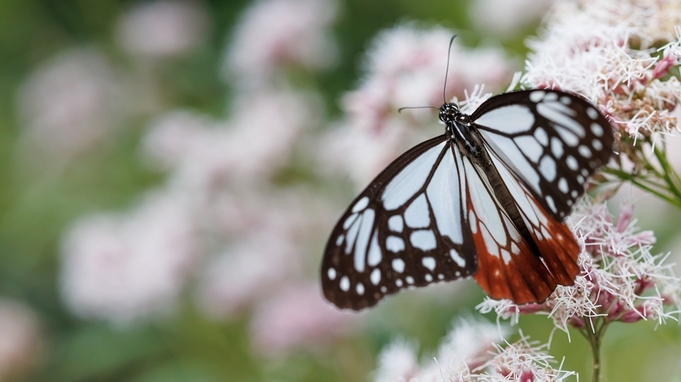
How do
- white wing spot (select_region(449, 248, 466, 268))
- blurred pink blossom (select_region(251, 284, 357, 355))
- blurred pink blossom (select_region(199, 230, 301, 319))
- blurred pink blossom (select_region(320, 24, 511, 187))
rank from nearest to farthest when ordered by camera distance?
white wing spot (select_region(449, 248, 466, 268)), blurred pink blossom (select_region(320, 24, 511, 187)), blurred pink blossom (select_region(251, 284, 357, 355)), blurred pink blossom (select_region(199, 230, 301, 319))

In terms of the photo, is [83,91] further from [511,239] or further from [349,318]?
[511,239]

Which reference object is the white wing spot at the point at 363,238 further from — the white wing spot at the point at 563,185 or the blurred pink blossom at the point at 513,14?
the blurred pink blossom at the point at 513,14

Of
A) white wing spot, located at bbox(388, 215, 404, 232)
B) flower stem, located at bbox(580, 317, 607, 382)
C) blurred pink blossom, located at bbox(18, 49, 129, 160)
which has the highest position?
blurred pink blossom, located at bbox(18, 49, 129, 160)

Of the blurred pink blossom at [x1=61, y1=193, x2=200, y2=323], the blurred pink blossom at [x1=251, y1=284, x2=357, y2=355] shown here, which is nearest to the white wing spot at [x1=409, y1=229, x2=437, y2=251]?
the blurred pink blossom at [x1=251, y1=284, x2=357, y2=355]

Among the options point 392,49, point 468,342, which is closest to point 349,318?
point 392,49

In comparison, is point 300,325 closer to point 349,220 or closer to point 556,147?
point 349,220

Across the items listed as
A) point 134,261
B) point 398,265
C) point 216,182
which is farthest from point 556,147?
point 134,261

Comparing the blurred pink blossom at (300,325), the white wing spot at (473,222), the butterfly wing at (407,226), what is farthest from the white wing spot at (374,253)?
the blurred pink blossom at (300,325)

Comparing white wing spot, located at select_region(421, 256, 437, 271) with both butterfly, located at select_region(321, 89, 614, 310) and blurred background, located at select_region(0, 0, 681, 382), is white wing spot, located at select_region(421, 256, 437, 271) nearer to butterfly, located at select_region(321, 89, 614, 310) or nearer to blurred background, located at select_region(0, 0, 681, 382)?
butterfly, located at select_region(321, 89, 614, 310)
